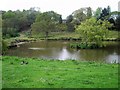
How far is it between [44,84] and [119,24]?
55.9m

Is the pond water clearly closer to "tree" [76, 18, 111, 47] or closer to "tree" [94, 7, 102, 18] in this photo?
→ "tree" [76, 18, 111, 47]

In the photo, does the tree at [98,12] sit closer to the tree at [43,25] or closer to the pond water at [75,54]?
the tree at [43,25]

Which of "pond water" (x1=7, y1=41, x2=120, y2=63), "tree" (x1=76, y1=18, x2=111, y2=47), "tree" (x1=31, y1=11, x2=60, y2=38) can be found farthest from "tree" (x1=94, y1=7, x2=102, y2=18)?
"pond water" (x1=7, y1=41, x2=120, y2=63)

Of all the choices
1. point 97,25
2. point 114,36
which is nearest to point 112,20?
point 114,36

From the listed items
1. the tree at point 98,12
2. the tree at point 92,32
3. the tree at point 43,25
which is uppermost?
the tree at point 98,12

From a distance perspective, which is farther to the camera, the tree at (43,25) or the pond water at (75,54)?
the tree at (43,25)

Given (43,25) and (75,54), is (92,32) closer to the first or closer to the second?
(75,54)

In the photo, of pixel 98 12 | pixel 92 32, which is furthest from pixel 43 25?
pixel 98 12

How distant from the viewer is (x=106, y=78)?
448 inches

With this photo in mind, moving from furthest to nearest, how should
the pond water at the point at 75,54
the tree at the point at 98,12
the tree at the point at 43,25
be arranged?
the tree at the point at 98,12
the tree at the point at 43,25
the pond water at the point at 75,54

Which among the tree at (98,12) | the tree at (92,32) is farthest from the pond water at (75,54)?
the tree at (98,12)

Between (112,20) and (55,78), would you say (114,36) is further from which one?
(55,78)

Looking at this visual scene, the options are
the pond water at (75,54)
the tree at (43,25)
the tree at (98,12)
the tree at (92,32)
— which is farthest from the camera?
the tree at (98,12)

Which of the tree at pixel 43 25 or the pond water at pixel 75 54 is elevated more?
the tree at pixel 43 25
